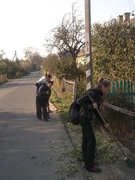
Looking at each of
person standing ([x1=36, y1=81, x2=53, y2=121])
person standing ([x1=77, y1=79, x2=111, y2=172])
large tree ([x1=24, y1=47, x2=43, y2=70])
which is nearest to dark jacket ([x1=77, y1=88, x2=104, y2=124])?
person standing ([x1=77, y1=79, x2=111, y2=172])

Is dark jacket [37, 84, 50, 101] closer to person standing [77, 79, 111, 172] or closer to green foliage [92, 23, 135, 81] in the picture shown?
green foliage [92, 23, 135, 81]

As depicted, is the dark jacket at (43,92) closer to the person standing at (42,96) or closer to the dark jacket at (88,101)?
the person standing at (42,96)

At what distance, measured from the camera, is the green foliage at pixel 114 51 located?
9570 mm

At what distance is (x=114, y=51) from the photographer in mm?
10680

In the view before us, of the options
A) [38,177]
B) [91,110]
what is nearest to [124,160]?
[91,110]

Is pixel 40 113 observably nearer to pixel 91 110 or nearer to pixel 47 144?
pixel 47 144

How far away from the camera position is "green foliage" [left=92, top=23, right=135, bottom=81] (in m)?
9.57

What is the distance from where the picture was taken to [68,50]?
1121 inches

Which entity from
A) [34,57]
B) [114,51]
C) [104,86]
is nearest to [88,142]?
[104,86]

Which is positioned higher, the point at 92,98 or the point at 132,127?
the point at 92,98

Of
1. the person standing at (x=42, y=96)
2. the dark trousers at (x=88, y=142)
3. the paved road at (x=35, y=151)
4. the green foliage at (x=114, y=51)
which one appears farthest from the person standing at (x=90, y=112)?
the person standing at (x=42, y=96)

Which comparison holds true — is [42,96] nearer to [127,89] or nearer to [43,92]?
[43,92]

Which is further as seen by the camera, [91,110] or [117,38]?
[117,38]

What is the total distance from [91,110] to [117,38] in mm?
6529
